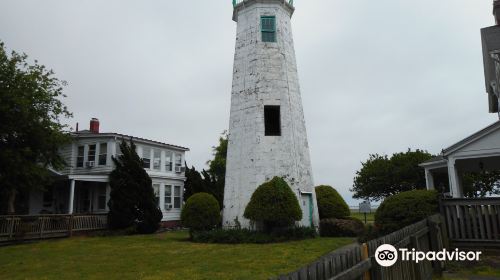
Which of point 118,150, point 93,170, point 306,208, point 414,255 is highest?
point 118,150

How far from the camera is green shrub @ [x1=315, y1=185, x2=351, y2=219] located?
20.2 metres

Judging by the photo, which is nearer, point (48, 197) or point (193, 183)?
point (48, 197)

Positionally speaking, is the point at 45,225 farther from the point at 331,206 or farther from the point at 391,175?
the point at 391,175

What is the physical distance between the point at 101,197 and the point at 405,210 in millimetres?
21517

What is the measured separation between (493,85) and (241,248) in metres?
15.5

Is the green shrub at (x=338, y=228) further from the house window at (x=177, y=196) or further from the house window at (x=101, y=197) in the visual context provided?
the house window at (x=101, y=197)

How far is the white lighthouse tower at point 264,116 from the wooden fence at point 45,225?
963 centimetres

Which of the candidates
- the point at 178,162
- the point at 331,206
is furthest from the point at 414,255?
the point at 178,162

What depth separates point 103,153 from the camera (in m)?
26.2

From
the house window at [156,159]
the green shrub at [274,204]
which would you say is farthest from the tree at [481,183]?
the house window at [156,159]

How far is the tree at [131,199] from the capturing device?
22.8 meters

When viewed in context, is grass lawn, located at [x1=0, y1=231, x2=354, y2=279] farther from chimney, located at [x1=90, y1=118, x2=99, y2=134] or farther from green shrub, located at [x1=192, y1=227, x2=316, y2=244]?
chimney, located at [x1=90, y1=118, x2=99, y2=134]

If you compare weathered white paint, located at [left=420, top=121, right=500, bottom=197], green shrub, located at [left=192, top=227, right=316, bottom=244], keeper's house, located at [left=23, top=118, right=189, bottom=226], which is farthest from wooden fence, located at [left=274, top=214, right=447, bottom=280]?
keeper's house, located at [left=23, top=118, right=189, bottom=226]

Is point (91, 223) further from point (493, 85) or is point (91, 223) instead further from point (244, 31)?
point (493, 85)
